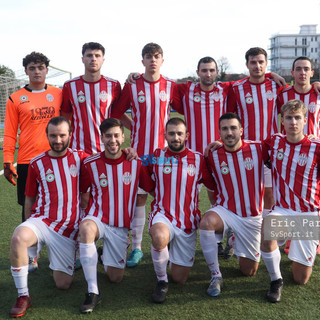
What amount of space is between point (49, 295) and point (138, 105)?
1.94m

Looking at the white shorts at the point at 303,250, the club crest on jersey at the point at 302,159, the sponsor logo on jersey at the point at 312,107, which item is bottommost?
the white shorts at the point at 303,250

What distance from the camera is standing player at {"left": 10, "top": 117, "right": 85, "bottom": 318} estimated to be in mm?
3188

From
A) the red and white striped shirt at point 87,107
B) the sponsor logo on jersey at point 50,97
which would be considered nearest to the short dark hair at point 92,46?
the red and white striped shirt at point 87,107

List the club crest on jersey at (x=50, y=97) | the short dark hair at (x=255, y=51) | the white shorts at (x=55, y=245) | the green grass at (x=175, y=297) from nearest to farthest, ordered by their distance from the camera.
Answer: the green grass at (x=175, y=297), the white shorts at (x=55, y=245), the club crest on jersey at (x=50, y=97), the short dark hair at (x=255, y=51)

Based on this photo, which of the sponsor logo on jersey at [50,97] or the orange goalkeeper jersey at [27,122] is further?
the sponsor logo on jersey at [50,97]

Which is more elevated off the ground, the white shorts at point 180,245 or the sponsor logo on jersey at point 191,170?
the sponsor logo on jersey at point 191,170

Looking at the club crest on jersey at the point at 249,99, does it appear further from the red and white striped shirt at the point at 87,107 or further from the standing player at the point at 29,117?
the standing player at the point at 29,117

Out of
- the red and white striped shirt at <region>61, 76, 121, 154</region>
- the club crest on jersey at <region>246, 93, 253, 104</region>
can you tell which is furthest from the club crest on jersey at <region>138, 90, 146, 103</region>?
the club crest on jersey at <region>246, 93, 253, 104</region>

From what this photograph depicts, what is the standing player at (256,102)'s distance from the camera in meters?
4.00

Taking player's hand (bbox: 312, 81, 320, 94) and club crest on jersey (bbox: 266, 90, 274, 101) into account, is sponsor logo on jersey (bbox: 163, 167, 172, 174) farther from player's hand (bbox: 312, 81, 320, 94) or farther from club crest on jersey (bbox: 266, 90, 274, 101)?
player's hand (bbox: 312, 81, 320, 94)

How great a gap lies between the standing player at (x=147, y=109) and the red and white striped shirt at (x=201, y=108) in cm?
18

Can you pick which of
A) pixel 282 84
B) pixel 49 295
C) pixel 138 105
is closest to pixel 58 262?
pixel 49 295

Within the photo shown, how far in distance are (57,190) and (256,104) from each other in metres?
2.16

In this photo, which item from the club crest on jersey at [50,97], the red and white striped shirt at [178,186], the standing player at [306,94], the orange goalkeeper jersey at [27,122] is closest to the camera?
the red and white striped shirt at [178,186]
